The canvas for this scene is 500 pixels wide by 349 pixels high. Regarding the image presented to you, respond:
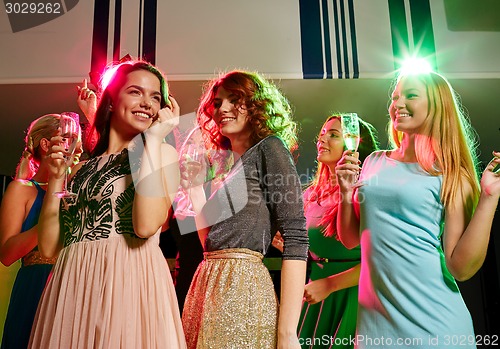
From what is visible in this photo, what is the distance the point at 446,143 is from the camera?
1869 mm

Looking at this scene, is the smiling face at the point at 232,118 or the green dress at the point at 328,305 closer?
the smiling face at the point at 232,118

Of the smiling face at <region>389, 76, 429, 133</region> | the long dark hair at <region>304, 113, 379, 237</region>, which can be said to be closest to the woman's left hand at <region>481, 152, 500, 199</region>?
the smiling face at <region>389, 76, 429, 133</region>

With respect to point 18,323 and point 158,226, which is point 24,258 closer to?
point 18,323

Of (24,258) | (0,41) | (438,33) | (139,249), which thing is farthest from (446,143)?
(0,41)

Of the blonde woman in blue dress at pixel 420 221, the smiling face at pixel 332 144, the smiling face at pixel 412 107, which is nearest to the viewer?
the blonde woman in blue dress at pixel 420 221

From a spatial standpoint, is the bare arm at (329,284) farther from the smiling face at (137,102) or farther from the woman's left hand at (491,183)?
the smiling face at (137,102)

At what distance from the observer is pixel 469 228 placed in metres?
1.72

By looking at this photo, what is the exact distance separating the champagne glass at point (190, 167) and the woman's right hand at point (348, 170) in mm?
505

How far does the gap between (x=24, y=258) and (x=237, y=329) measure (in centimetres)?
127

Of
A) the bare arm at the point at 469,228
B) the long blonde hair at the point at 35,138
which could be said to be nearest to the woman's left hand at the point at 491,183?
the bare arm at the point at 469,228

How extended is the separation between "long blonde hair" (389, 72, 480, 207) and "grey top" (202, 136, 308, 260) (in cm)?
54

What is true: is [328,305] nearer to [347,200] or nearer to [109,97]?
[347,200]

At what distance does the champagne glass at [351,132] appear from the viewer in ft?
6.08

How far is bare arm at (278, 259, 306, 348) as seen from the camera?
1.45 m
